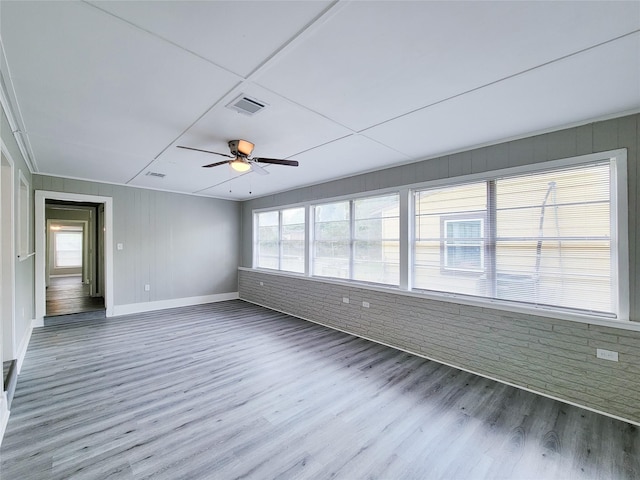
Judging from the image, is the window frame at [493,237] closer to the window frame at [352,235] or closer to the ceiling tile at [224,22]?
the window frame at [352,235]

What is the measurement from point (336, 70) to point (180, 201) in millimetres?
5808

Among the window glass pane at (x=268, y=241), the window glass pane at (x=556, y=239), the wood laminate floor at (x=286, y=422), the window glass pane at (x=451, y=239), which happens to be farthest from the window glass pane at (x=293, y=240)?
the window glass pane at (x=556, y=239)

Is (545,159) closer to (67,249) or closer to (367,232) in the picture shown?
(367,232)

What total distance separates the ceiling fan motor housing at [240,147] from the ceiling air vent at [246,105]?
635mm

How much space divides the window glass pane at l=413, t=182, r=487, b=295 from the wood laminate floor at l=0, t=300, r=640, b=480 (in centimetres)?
109

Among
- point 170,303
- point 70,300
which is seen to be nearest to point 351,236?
point 170,303

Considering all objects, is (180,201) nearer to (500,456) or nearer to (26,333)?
(26,333)

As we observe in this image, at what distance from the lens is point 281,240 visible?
655cm

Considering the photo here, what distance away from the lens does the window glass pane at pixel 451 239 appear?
344 centimetres

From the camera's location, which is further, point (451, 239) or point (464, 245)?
point (451, 239)

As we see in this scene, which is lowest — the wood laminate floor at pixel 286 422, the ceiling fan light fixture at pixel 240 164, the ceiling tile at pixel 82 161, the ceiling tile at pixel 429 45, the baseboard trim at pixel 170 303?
the wood laminate floor at pixel 286 422

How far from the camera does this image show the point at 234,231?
7625 millimetres

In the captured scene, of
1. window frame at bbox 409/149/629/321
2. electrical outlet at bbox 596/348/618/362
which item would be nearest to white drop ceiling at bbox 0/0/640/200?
window frame at bbox 409/149/629/321

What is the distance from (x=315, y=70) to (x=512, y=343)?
3311 mm
